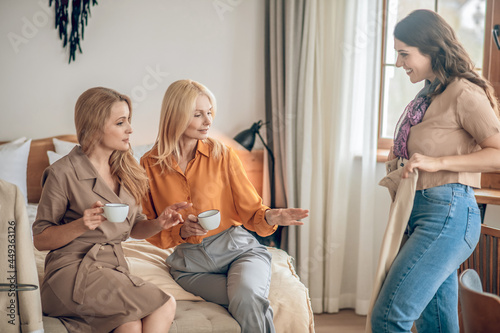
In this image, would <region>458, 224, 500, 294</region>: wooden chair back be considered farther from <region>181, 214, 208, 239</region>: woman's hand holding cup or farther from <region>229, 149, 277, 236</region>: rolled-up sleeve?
<region>181, 214, 208, 239</region>: woman's hand holding cup

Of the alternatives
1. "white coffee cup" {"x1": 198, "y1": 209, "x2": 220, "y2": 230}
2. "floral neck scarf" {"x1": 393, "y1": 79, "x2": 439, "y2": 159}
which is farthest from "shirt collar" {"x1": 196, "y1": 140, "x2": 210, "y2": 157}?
"floral neck scarf" {"x1": 393, "y1": 79, "x2": 439, "y2": 159}

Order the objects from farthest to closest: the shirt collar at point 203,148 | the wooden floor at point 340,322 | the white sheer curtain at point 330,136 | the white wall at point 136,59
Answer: the white wall at point 136,59 < the white sheer curtain at point 330,136 < the wooden floor at point 340,322 < the shirt collar at point 203,148

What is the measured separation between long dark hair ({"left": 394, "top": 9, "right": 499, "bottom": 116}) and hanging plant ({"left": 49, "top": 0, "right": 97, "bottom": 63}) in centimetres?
226

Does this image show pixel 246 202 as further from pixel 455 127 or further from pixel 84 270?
pixel 455 127

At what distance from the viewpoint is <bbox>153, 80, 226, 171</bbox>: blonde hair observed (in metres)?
1.87

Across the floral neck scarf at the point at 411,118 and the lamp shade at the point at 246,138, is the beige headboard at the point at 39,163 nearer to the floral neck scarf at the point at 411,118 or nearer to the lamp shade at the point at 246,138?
the lamp shade at the point at 246,138

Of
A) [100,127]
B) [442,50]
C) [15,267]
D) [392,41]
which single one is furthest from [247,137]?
[15,267]

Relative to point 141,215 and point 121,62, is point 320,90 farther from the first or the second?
point 141,215

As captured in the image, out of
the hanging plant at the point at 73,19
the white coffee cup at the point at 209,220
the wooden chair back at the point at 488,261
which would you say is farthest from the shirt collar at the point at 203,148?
the hanging plant at the point at 73,19

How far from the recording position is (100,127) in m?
1.63

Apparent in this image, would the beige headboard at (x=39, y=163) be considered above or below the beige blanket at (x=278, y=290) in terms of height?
above

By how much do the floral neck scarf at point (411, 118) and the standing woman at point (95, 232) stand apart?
2.50 feet

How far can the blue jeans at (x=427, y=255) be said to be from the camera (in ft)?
4.94

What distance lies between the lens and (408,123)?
5.50 feet
